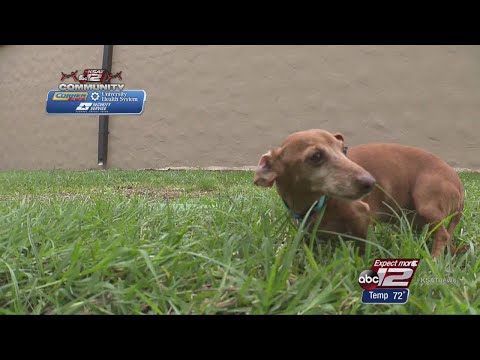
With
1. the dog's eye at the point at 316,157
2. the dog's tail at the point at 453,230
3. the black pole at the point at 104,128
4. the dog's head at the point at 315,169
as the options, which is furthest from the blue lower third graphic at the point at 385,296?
the black pole at the point at 104,128

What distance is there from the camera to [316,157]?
4.08 ft

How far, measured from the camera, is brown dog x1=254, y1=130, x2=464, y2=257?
122cm

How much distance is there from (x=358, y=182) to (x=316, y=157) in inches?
5.5

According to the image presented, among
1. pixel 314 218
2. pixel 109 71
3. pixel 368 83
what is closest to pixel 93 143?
pixel 109 71

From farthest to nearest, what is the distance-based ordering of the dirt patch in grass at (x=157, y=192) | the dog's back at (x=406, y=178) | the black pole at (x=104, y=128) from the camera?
the black pole at (x=104, y=128), the dirt patch in grass at (x=157, y=192), the dog's back at (x=406, y=178)

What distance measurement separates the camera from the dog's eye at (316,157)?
1.24 meters

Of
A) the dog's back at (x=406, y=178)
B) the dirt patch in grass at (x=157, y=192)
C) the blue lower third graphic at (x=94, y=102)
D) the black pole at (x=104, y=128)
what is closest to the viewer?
the dog's back at (x=406, y=178)

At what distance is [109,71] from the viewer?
4945mm

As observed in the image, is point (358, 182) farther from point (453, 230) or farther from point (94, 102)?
point (94, 102)

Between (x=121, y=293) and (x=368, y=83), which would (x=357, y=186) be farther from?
(x=368, y=83)

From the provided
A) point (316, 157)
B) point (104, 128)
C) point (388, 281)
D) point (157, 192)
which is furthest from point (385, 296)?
point (104, 128)

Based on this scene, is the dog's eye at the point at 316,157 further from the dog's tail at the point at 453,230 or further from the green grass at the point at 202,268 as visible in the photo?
the dog's tail at the point at 453,230

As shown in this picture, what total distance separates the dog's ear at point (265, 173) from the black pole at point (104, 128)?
409 cm

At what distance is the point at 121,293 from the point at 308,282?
0.44 m
